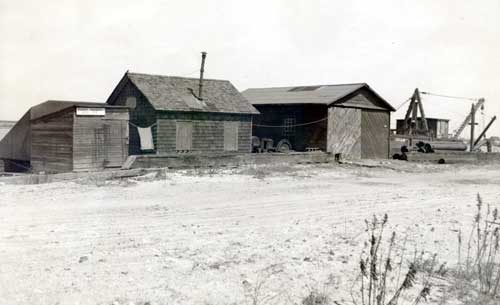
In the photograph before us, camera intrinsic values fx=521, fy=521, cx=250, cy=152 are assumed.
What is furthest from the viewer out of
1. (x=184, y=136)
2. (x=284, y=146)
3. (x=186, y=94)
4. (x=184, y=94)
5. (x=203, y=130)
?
(x=284, y=146)

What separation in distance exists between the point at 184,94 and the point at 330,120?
8.86 meters

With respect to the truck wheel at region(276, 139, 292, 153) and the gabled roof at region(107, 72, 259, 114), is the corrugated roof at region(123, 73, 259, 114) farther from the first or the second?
the truck wheel at region(276, 139, 292, 153)

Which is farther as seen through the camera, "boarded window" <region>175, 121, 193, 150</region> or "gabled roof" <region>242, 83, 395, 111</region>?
"gabled roof" <region>242, 83, 395, 111</region>

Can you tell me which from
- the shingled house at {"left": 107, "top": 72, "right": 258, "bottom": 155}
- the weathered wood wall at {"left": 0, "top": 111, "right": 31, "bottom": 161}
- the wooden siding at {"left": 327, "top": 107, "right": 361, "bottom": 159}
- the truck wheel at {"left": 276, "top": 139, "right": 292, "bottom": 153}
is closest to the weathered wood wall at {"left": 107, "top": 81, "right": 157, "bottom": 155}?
Answer: the shingled house at {"left": 107, "top": 72, "right": 258, "bottom": 155}

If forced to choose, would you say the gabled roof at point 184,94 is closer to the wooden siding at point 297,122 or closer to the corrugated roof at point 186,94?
the corrugated roof at point 186,94

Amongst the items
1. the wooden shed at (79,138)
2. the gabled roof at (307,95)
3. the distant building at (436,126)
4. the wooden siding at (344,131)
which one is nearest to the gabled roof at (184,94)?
the wooden shed at (79,138)

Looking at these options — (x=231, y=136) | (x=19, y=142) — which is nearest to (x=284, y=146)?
(x=231, y=136)

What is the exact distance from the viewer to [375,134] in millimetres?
33812

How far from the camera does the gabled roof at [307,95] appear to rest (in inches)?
1242

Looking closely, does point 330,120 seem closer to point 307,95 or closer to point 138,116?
point 307,95

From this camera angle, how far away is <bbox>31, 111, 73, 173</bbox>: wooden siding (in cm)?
2267

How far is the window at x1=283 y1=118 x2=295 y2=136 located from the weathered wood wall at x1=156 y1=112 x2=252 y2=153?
11.5ft

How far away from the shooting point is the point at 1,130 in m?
44.2

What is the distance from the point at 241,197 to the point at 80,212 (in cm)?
449
